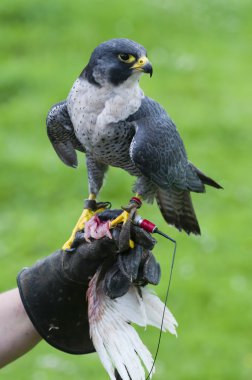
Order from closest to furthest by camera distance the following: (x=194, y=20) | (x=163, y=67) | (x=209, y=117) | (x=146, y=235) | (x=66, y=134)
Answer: (x=146, y=235) → (x=66, y=134) → (x=209, y=117) → (x=163, y=67) → (x=194, y=20)

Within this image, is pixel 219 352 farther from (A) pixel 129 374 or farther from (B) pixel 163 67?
(B) pixel 163 67

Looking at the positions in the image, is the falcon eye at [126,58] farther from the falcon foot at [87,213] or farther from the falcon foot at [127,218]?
the falcon foot at [87,213]

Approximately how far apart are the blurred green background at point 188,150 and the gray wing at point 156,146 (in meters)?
2.74

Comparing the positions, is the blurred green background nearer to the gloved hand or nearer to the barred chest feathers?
the gloved hand

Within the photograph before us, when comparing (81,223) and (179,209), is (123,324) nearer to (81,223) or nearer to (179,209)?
(81,223)

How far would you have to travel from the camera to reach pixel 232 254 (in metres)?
7.31

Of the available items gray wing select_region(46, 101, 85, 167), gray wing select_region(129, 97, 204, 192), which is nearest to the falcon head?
gray wing select_region(129, 97, 204, 192)

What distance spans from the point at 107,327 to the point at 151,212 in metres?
4.20

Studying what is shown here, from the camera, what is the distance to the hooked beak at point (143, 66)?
3.54 metres

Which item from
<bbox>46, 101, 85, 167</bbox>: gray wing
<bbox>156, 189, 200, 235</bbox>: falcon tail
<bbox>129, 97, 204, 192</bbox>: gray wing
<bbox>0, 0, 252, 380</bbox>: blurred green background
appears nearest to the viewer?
<bbox>129, 97, 204, 192</bbox>: gray wing

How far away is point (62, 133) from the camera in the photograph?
12.8ft

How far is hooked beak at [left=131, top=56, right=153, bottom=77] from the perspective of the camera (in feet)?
Answer: 11.6

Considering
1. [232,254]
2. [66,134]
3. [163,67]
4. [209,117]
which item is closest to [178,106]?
[209,117]

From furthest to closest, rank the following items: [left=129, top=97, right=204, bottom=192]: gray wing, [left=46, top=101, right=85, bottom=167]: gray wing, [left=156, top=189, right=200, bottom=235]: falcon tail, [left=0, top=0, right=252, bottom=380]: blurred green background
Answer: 1. [left=0, top=0, right=252, bottom=380]: blurred green background
2. [left=156, top=189, right=200, bottom=235]: falcon tail
3. [left=46, top=101, right=85, bottom=167]: gray wing
4. [left=129, top=97, right=204, bottom=192]: gray wing
